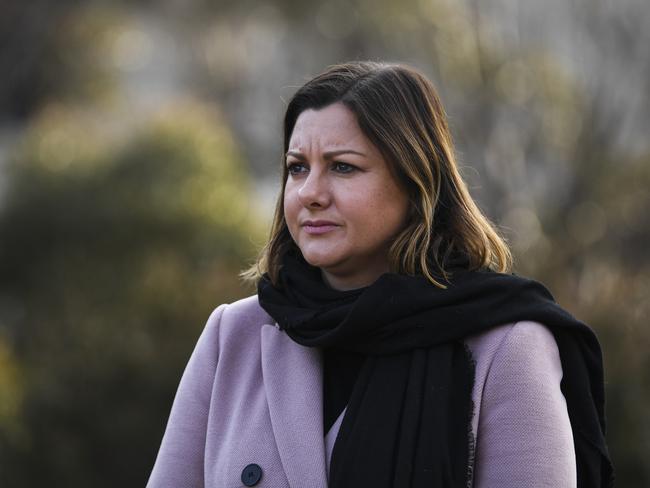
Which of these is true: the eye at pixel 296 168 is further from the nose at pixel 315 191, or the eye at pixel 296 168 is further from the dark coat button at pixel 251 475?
the dark coat button at pixel 251 475

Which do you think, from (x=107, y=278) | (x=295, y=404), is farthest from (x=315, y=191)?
(x=107, y=278)

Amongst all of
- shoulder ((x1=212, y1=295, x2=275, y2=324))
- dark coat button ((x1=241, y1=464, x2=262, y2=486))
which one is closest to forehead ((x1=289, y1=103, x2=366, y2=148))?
shoulder ((x1=212, y1=295, x2=275, y2=324))

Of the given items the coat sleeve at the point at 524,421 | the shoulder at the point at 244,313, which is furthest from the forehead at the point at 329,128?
the coat sleeve at the point at 524,421

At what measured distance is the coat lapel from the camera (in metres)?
2.50

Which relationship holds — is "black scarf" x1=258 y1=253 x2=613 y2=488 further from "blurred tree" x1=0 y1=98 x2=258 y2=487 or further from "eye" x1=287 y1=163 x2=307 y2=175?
"blurred tree" x1=0 y1=98 x2=258 y2=487

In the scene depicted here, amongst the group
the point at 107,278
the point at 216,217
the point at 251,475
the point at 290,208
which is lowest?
the point at 107,278

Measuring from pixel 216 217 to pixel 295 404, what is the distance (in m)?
6.75

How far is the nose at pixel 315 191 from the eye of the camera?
2.55 m

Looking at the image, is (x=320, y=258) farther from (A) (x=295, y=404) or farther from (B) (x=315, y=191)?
(A) (x=295, y=404)

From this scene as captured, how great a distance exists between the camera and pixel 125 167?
1021 cm

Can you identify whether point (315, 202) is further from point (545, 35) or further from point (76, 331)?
point (545, 35)

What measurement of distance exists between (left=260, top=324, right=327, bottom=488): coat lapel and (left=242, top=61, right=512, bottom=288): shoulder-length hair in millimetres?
339

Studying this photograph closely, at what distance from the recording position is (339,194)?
255 cm

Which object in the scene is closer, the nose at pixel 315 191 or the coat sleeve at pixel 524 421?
the coat sleeve at pixel 524 421
